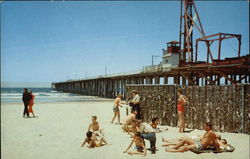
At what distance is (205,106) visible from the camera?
8.90 meters

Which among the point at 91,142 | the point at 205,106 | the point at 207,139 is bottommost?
the point at 91,142

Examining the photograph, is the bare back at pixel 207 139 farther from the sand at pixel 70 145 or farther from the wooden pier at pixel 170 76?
the wooden pier at pixel 170 76

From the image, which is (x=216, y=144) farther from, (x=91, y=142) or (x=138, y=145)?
(x=91, y=142)

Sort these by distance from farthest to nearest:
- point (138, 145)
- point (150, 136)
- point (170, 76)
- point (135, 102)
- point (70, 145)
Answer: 1. point (170, 76)
2. point (135, 102)
3. point (70, 145)
4. point (150, 136)
5. point (138, 145)

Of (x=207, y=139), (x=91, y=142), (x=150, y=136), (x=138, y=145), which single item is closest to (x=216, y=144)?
(x=207, y=139)

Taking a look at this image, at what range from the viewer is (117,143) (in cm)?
696

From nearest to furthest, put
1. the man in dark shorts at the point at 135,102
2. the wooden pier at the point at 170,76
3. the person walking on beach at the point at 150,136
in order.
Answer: the person walking on beach at the point at 150,136 < the man in dark shorts at the point at 135,102 < the wooden pier at the point at 170,76

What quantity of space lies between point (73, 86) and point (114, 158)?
3097 inches

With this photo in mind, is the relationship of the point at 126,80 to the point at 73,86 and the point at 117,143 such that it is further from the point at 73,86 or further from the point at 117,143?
the point at 73,86

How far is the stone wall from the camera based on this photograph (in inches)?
322

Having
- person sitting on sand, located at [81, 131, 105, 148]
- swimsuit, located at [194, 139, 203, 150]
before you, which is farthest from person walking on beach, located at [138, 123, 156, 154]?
person sitting on sand, located at [81, 131, 105, 148]

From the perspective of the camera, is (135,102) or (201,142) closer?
(201,142)

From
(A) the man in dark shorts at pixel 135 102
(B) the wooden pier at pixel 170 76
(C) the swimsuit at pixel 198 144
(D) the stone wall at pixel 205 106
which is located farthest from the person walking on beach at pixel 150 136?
(B) the wooden pier at pixel 170 76

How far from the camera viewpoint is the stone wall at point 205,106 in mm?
8180
